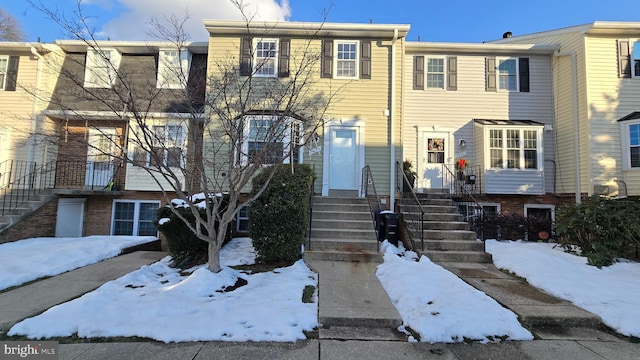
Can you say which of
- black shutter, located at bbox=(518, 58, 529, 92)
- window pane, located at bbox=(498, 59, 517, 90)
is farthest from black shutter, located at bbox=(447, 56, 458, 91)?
black shutter, located at bbox=(518, 58, 529, 92)

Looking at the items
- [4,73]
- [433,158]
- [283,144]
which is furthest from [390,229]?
[4,73]

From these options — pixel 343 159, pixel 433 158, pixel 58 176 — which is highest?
pixel 433 158

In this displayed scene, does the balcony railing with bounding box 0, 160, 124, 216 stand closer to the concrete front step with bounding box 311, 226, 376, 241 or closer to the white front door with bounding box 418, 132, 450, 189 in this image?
the concrete front step with bounding box 311, 226, 376, 241

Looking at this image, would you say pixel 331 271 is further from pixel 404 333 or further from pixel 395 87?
pixel 395 87

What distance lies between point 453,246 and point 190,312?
18.5 feet

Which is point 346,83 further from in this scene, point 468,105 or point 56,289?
point 56,289

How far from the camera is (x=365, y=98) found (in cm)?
1006

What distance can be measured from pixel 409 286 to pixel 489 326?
53.5 inches

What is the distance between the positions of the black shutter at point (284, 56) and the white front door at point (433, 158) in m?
5.42

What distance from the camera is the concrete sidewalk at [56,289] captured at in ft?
13.1

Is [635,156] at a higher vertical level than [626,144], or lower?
lower

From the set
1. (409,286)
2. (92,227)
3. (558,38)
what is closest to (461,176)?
(558,38)

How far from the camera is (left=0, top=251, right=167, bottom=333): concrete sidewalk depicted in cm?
398

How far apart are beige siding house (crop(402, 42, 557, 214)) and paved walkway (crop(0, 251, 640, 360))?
6.54 meters
